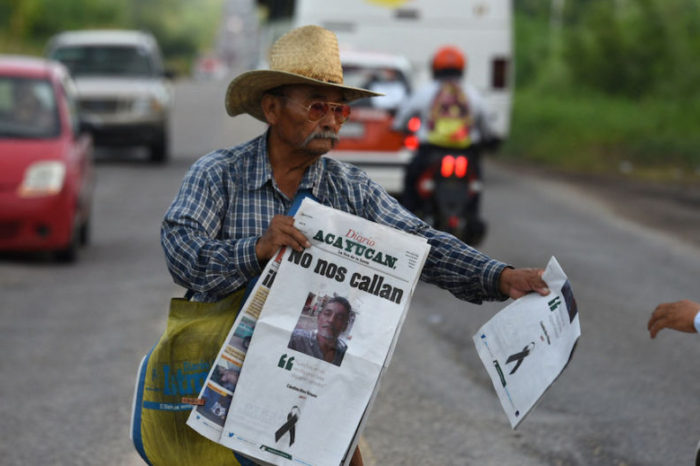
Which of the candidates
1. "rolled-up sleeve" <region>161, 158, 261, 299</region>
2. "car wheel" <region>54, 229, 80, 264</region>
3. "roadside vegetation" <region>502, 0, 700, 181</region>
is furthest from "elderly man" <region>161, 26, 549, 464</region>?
"roadside vegetation" <region>502, 0, 700, 181</region>

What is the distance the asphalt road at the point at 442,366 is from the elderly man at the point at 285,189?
2.16 meters

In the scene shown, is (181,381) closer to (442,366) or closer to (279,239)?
(279,239)

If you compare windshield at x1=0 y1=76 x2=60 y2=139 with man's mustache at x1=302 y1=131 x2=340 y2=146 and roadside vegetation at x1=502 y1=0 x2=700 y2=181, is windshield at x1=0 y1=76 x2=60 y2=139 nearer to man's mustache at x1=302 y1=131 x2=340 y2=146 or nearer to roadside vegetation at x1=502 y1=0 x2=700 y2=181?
man's mustache at x1=302 y1=131 x2=340 y2=146

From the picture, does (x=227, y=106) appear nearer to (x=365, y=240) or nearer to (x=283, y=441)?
(x=365, y=240)

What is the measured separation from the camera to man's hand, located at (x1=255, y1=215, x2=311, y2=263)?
321 cm

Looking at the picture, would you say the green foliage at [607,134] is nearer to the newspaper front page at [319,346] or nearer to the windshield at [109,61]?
the windshield at [109,61]

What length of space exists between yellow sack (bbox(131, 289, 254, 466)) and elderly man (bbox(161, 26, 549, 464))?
6 cm

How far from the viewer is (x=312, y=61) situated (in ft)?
11.4

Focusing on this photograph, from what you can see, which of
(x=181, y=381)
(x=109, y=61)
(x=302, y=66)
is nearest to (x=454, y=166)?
(x=302, y=66)

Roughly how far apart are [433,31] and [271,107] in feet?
58.7

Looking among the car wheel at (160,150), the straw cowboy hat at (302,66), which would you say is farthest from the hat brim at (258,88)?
the car wheel at (160,150)

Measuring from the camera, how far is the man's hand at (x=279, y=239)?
10.5 feet

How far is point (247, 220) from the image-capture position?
11.4 ft

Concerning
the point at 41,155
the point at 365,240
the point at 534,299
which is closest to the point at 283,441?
the point at 365,240
